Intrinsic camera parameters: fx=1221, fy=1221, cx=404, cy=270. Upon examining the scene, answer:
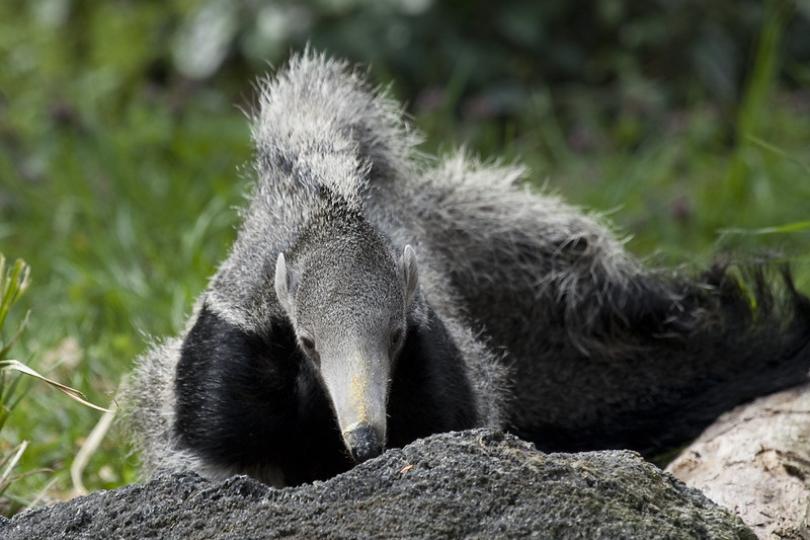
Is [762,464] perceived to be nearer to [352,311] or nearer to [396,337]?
[396,337]

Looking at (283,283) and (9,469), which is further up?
(283,283)

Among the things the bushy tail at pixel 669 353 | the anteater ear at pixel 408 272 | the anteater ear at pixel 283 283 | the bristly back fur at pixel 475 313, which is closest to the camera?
the anteater ear at pixel 283 283

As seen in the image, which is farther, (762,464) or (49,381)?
(762,464)

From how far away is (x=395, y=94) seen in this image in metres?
10.8

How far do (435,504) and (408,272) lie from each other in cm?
132

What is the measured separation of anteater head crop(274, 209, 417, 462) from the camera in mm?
3693

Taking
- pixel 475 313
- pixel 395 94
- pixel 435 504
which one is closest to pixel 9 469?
pixel 435 504

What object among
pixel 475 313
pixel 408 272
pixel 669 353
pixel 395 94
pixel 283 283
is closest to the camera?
pixel 283 283

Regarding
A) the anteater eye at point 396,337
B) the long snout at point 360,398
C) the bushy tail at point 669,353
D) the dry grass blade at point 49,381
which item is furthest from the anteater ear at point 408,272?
the bushy tail at point 669,353

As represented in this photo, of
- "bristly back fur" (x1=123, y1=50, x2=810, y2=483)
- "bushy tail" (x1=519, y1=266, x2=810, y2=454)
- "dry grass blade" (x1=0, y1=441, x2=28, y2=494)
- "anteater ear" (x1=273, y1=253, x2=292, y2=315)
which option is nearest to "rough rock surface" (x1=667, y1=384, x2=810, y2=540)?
"bushy tail" (x1=519, y1=266, x2=810, y2=454)

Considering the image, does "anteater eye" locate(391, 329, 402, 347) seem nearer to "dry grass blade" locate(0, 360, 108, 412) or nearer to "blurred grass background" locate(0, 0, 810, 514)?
"dry grass blade" locate(0, 360, 108, 412)

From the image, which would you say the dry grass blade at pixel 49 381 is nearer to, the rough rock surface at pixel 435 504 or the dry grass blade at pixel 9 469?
the dry grass blade at pixel 9 469

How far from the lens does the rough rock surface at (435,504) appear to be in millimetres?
3316

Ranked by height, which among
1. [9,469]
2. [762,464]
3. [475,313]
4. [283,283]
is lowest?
[762,464]
